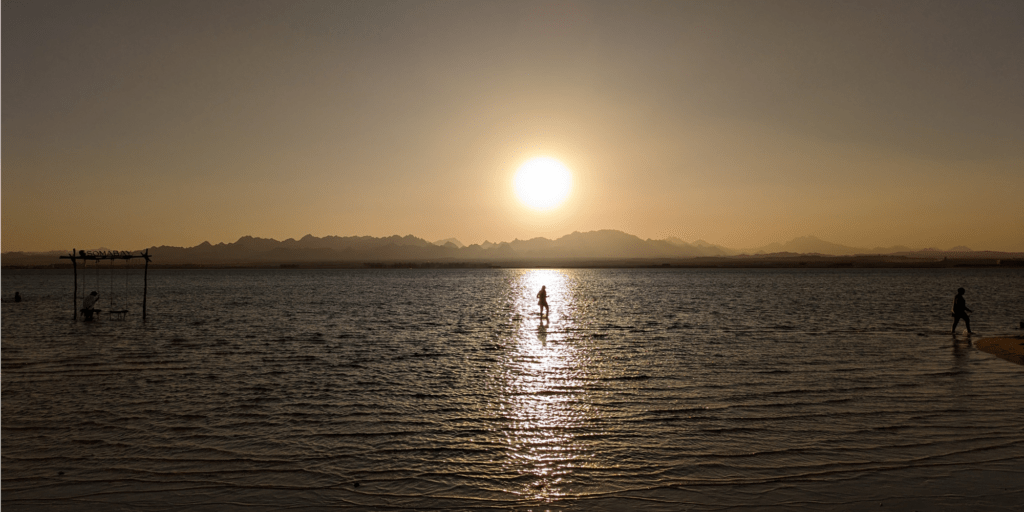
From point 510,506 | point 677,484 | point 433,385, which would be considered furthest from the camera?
point 433,385

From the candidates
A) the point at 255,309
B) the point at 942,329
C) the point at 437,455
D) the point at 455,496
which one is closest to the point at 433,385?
the point at 437,455

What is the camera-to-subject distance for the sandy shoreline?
21142 millimetres

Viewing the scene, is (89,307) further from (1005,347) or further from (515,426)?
(1005,347)

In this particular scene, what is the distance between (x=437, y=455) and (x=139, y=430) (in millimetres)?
7330

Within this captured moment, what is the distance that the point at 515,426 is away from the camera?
13.2 m

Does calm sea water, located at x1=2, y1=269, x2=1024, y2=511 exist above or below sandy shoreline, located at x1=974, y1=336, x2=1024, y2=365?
below

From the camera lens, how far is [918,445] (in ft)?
37.7

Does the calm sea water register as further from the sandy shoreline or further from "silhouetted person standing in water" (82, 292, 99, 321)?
"silhouetted person standing in water" (82, 292, 99, 321)

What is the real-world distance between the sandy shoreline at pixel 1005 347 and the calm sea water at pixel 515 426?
0.82m

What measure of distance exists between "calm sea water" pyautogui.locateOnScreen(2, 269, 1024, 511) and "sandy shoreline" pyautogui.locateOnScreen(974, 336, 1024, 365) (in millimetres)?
823

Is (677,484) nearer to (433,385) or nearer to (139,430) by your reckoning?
(433,385)

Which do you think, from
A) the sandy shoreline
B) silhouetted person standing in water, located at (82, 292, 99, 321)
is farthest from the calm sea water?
silhouetted person standing in water, located at (82, 292, 99, 321)

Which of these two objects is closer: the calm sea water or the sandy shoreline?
the calm sea water

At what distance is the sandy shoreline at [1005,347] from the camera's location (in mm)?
21142
